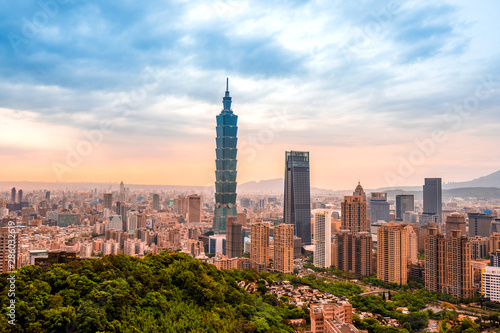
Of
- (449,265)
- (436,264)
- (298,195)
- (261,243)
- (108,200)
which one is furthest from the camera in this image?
(298,195)

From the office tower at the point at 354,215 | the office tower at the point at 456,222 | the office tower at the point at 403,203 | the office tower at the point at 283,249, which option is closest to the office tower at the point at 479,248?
the office tower at the point at 456,222

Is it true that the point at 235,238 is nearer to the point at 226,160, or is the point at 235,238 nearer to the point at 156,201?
the point at 226,160

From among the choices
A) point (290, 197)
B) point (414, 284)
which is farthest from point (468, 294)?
point (290, 197)

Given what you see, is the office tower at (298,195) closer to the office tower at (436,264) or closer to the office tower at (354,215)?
the office tower at (354,215)

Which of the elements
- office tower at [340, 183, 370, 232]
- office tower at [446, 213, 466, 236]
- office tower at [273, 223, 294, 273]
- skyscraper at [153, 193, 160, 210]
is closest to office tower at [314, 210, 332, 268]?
office tower at [340, 183, 370, 232]

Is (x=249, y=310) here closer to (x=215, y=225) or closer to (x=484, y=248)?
(x=484, y=248)

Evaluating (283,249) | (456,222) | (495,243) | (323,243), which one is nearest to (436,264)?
(283,249)
